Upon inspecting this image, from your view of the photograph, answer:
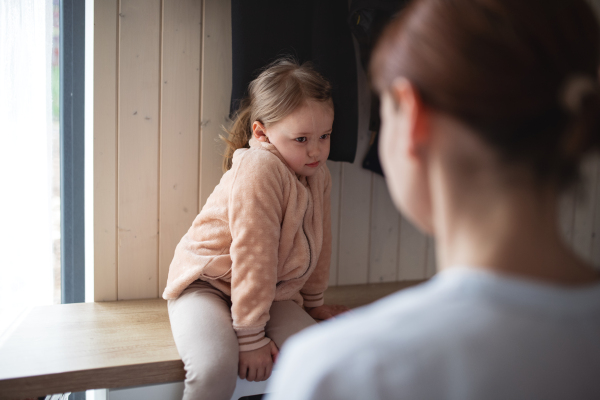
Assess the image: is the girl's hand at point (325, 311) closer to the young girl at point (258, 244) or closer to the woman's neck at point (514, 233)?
the young girl at point (258, 244)

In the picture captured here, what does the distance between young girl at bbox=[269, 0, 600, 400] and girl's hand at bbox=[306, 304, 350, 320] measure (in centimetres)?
103

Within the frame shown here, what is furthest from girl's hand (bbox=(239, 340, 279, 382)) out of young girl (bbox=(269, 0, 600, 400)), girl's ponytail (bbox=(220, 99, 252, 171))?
young girl (bbox=(269, 0, 600, 400))

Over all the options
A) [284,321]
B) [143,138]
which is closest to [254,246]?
[284,321]

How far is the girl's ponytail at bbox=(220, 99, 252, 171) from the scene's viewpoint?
1408 mm

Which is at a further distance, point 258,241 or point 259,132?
point 259,132

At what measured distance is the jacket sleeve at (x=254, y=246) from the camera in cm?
116

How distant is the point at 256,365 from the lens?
1.14m

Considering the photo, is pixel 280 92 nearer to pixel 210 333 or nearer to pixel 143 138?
pixel 143 138

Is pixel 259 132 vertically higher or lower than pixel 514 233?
higher

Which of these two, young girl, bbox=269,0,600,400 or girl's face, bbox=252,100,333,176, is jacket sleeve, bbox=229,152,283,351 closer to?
girl's face, bbox=252,100,333,176

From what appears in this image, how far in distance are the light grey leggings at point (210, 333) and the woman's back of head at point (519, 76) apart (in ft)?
2.83

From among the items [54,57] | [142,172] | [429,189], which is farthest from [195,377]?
[54,57]

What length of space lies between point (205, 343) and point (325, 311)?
44 centimetres

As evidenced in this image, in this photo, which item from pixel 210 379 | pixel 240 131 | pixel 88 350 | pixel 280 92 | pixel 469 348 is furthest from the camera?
pixel 240 131
